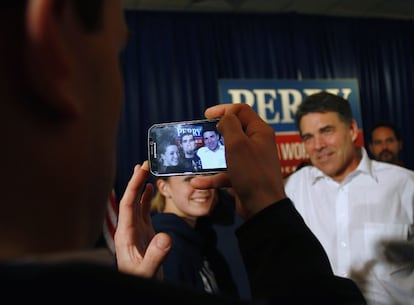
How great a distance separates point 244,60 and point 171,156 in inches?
108

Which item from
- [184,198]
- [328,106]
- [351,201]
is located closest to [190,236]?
[184,198]

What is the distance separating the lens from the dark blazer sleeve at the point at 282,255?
470 mm

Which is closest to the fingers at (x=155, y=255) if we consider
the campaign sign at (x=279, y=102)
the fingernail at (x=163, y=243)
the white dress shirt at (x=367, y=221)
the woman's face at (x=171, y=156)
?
the fingernail at (x=163, y=243)

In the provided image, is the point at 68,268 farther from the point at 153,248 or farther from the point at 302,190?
the point at 302,190

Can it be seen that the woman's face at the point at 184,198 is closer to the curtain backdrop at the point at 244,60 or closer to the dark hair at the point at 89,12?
the dark hair at the point at 89,12

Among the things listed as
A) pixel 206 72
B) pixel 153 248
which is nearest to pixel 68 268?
pixel 153 248

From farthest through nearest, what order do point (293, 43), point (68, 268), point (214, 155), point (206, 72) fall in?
point (293, 43) < point (206, 72) < point (214, 155) < point (68, 268)

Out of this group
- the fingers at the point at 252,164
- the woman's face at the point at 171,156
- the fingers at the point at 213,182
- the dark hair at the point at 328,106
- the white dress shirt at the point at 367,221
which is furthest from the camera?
the dark hair at the point at 328,106

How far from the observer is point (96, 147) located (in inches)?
12.6

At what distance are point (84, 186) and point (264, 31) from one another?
3.38 m

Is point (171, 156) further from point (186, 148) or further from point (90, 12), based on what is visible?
point (90, 12)

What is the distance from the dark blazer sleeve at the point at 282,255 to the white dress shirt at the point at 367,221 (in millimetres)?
793

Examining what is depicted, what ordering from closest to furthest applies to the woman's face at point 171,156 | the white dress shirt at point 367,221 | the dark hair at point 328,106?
the woman's face at point 171,156, the white dress shirt at point 367,221, the dark hair at point 328,106

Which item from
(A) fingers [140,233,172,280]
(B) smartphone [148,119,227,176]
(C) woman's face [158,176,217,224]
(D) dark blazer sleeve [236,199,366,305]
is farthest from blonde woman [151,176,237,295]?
(D) dark blazer sleeve [236,199,366,305]
